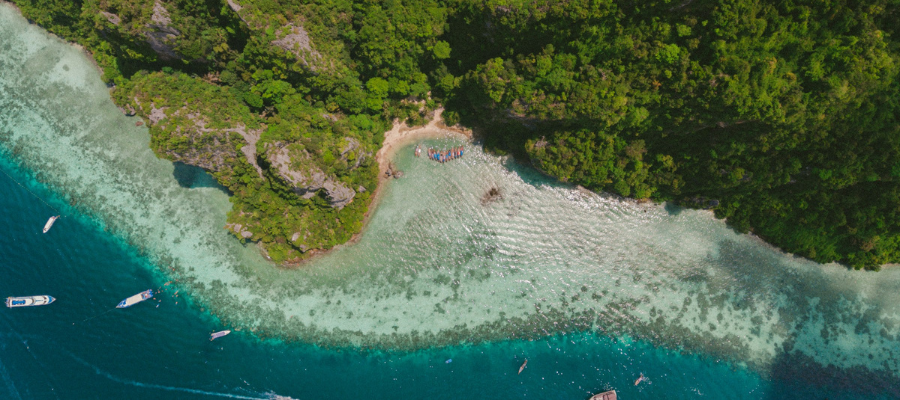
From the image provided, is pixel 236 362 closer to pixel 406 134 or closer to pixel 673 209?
pixel 406 134

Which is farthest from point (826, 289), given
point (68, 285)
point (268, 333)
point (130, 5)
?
point (68, 285)

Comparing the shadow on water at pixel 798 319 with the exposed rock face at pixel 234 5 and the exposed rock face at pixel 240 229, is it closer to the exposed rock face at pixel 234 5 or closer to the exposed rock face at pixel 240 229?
the exposed rock face at pixel 240 229

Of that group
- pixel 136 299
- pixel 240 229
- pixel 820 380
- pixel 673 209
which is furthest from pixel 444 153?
pixel 820 380

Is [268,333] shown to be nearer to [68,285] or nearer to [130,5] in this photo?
[68,285]

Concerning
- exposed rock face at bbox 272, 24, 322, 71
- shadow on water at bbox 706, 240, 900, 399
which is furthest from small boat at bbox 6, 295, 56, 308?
shadow on water at bbox 706, 240, 900, 399

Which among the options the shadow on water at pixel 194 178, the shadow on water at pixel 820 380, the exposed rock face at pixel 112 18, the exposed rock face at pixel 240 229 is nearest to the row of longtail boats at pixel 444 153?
the exposed rock face at pixel 240 229

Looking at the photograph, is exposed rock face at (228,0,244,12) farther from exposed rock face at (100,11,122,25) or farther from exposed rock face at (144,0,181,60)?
exposed rock face at (100,11,122,25)

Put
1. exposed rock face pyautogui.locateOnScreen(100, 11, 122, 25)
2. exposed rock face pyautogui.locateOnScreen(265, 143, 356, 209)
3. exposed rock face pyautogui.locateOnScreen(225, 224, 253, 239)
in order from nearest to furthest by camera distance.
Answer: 1. exposed rock face pyautogui.locateOnScreen(100, 11, 122, 25)
2. exposed rock face pyautogui.locateOnScreen(265, 143, 356, 209)
3. exposed rock face pyautogui.locateOnScreen(225, 224, 253, 239)
